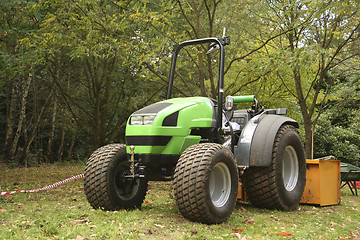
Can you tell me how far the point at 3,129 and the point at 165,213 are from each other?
1862cm

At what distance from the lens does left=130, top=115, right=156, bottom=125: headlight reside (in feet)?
18.8

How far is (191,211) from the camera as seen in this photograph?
5070 millimetres

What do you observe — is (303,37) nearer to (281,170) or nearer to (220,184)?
(281,170)

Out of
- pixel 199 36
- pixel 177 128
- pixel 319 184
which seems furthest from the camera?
pixel 199 36

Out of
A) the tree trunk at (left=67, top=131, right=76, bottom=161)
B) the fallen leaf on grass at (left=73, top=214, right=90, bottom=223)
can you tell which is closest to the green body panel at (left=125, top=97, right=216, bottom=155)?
the fallen leaf on grass at (left=73, top=214, right=90, bottom=223)

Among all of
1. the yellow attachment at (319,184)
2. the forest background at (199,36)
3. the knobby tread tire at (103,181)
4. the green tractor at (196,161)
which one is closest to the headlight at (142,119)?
the green tractor at (196,161)

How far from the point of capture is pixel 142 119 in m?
5.84

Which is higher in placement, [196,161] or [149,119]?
[149,119]

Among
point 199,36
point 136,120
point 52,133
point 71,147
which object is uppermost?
point 199,36

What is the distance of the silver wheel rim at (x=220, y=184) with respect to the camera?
5566 mm

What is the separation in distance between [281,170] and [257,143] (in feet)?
2.20

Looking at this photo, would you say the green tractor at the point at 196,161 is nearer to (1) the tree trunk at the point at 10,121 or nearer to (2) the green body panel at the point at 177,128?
(2) the green body panel at the point at 177,128

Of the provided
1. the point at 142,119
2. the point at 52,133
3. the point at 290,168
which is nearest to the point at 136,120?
the point at 142,119

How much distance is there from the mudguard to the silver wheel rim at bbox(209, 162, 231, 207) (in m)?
0.80
